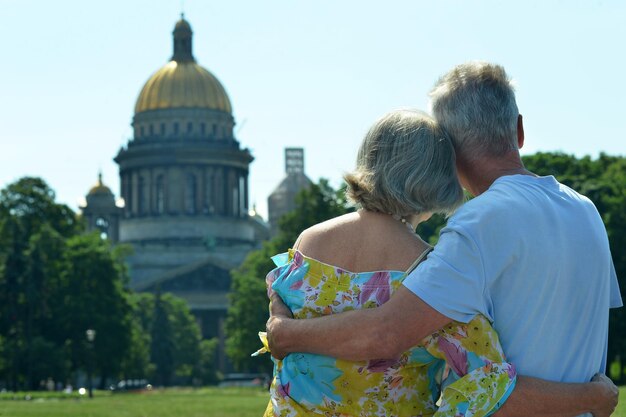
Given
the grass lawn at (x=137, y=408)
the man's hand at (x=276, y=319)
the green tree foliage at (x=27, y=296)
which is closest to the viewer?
the man's hand at (x=276, y=319)

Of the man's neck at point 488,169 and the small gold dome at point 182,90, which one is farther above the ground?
the small gold dome at point 182,90

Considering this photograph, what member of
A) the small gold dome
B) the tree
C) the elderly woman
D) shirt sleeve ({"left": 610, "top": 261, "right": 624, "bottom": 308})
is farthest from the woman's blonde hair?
the small gold dome

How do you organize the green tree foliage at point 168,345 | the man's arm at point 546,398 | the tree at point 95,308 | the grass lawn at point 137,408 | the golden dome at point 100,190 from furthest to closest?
the golden dome at point 100,190, the green tree foliage at point 168,345, the tree at point 95,308, the grass lawn at point 137,408, the man's arm at point 546,398

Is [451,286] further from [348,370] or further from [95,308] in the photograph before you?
[95,308]

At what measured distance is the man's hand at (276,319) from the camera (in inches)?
211

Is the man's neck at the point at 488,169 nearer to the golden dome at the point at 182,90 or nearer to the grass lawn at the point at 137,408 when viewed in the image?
the grass lawn at the point at 137,408

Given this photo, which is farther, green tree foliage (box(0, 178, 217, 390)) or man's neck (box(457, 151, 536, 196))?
green tree foliage (box(0, 178, 217, 390))

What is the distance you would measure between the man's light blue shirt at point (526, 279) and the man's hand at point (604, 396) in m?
0.05

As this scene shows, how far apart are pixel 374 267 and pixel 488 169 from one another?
0.57 meters

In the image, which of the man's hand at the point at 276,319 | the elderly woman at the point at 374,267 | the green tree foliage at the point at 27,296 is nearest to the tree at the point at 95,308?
the green tree foliage at the point at 27,296

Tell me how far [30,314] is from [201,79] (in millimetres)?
78944

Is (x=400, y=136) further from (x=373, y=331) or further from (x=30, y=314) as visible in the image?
(x=30, y=314)

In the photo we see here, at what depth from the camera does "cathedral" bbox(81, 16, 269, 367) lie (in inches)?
5556

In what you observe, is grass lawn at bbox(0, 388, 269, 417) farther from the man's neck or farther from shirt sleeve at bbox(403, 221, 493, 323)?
shirt sleeve at bbox(403, 221, 493, 323)
